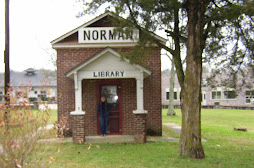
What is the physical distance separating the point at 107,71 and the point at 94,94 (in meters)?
1.86

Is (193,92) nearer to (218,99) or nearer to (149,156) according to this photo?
(149,156)

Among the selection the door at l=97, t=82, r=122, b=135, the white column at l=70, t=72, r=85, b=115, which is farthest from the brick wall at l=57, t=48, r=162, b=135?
the white column at l=70, t=72, r=85, b=115

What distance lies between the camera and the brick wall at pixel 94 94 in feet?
38.4

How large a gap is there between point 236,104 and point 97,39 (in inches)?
1420

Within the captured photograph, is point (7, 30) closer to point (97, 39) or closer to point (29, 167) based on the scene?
point (97, 39)

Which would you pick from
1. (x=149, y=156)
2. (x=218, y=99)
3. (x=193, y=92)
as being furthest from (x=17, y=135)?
(x=218, y=99)

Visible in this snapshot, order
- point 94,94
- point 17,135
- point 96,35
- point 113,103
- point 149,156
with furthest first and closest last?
point 113,103
point 94,94
point 96,35
point 149,156
point 17,135

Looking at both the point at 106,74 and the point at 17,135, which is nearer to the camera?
the point at 17,135

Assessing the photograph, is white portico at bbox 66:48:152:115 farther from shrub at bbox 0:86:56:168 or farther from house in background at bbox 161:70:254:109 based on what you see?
house in background at bbox 161:70:254:109

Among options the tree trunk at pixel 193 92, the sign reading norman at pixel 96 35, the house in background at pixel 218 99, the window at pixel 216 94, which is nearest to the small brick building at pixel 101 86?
the sign reading norman at pixel 96 35

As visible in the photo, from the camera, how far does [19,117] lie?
4.41 m

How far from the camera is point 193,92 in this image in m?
7.53

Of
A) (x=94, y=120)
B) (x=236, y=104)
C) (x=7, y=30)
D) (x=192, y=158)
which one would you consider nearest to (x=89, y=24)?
(x=7, y=30)

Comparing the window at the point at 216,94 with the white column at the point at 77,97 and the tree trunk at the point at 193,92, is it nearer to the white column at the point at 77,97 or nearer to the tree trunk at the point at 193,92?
the white column at the point at 77,97
